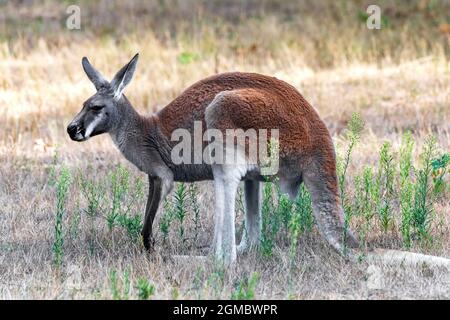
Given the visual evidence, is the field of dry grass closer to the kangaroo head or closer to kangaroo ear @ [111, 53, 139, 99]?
the kangaroo head

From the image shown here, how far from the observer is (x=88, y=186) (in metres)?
6.68

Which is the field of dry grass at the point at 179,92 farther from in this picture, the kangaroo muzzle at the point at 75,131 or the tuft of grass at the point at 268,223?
the kangaroo muzzle at the point at 75,131

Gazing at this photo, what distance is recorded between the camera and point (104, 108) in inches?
222

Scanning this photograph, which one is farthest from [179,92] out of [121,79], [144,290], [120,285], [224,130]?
[144,290]

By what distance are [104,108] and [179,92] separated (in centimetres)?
452

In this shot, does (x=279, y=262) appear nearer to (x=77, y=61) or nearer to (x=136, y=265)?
(x=136, y=265)

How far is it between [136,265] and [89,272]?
0.27m

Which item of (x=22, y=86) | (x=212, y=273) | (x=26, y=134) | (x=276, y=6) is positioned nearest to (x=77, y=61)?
(x=22, y=86)

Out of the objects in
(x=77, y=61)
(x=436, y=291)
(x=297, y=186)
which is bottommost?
(x=436, y=291)

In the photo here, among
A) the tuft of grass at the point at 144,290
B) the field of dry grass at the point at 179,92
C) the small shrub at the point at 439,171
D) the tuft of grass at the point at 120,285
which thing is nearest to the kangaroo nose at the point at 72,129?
the field of dry grass at the point at 179,92

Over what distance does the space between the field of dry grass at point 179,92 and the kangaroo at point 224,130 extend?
0.25m

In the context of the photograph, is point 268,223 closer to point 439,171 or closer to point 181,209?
point 181,209

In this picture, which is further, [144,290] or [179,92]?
[179,92]

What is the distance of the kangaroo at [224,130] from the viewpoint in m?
5.38
